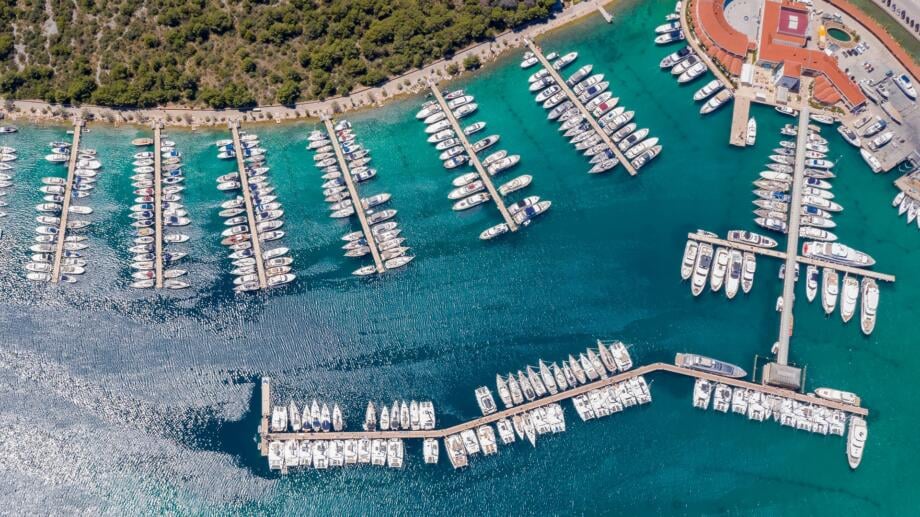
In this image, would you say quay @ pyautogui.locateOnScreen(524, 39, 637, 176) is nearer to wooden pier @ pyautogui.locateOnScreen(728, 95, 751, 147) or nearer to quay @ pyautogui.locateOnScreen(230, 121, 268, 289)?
wooden pier @ pyautogui.locateOnScreen(728, 95, 751, 147)

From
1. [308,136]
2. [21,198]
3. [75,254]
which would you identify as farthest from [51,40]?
[308,136]

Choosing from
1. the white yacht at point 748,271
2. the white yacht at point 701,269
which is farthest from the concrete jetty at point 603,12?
the white yacht at point 748,271

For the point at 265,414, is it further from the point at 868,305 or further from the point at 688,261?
the point at 868,305

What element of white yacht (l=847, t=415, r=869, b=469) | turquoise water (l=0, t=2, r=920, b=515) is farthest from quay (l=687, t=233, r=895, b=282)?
white yacht (l=847, t=415, r=869, b=469)

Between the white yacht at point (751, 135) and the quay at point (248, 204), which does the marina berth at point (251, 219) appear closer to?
the quay at point (248, 204)

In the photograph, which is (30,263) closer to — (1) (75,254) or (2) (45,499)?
(1) (75,254)

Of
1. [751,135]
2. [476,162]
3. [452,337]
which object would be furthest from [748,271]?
[452,337]
